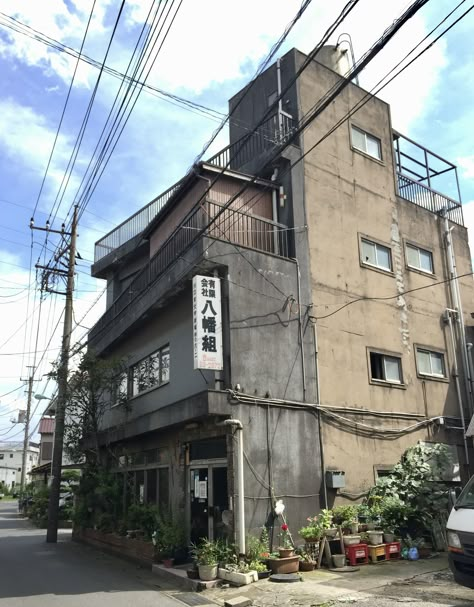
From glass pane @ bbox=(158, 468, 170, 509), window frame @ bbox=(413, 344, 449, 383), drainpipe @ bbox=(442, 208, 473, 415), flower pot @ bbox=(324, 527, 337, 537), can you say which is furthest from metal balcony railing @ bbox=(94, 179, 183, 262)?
flower pot @ bbox=(324, 527, 337, 537)

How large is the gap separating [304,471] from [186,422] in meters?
2.95

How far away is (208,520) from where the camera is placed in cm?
1225

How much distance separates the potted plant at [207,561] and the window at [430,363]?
9016mm

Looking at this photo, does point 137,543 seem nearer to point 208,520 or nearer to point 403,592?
point 208,520

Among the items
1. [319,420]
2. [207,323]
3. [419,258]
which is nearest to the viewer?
[207,323]

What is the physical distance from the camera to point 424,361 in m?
17.3

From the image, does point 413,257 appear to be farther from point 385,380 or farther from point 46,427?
point 46,427

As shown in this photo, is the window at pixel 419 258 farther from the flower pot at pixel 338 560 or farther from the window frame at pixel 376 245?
the flower pot at pixel 338 560

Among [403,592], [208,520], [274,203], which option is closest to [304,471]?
[208,520]

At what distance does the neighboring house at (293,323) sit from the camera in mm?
12219

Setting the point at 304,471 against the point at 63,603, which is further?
the point at 304,471

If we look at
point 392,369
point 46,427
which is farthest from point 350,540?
point 46,427

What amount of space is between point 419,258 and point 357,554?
1033 centimetres

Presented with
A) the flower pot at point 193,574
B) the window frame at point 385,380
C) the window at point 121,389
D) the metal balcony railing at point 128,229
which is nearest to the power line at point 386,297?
the window frame at point 385,380
